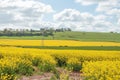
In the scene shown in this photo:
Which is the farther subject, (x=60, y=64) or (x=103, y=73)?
(x=60, y=64)

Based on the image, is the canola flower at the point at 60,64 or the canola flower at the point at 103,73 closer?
the canola flower at the point at 103,73

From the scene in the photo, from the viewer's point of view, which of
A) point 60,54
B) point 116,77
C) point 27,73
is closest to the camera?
point 116,77

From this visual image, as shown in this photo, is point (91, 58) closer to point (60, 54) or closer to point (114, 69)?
point (60, 54)

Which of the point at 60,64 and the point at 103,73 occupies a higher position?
the point at 103,73

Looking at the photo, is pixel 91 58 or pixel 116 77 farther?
pixel 91 58

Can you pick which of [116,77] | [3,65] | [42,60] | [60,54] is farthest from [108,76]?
[60,54]

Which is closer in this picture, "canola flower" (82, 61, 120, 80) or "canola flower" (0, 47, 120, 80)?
"canola flower" (82, 61, 120, 80)

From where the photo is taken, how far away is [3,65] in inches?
673

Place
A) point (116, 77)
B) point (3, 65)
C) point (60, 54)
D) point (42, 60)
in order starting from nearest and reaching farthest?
point (116, 77), point (3, 65), point (42, 60), point (60, 54)

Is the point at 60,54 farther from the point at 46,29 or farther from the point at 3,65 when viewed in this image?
the point at 46,29

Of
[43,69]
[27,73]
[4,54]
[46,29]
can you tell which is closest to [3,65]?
[27,73]

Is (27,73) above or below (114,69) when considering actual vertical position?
below

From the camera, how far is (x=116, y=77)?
41.4 feet

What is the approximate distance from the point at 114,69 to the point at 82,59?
16.3 meters
